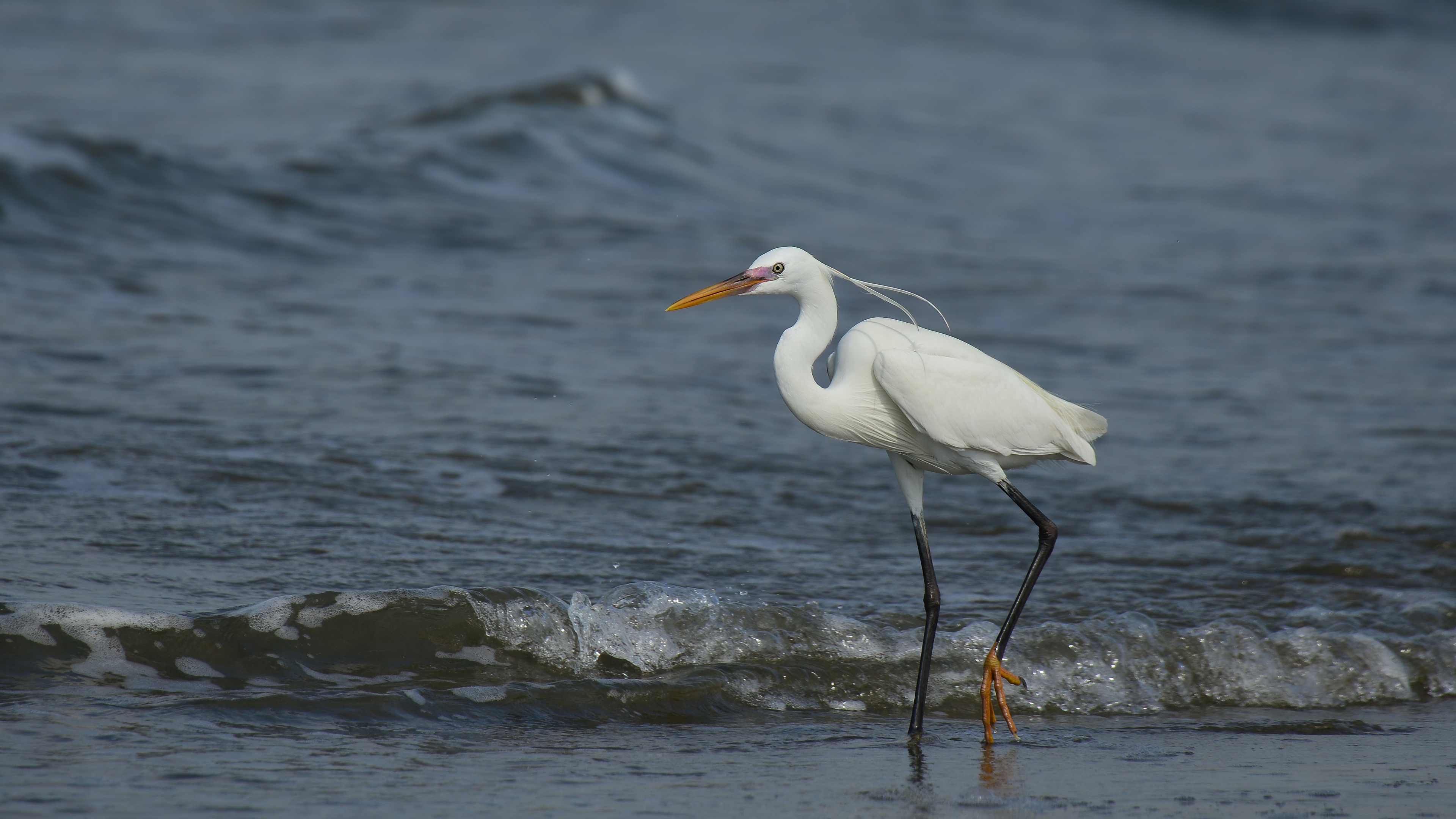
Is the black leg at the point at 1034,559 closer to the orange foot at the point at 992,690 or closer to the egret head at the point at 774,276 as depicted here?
the orange foot at the point at 992,690

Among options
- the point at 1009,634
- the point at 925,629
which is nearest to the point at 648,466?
the point at 925,629

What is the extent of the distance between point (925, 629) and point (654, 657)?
801 mm

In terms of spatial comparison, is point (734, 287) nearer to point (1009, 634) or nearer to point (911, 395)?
point (911, 395)

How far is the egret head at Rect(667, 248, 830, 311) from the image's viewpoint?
12.5 feet

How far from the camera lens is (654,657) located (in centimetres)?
420

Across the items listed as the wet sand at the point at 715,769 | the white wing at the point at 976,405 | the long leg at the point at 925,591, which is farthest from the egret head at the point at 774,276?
the wet sand at the point at 715,769

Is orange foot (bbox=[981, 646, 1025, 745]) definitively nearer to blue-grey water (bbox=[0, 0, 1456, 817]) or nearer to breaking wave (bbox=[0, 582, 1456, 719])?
blue-grey water (bbox=[0, 0, 1456, 817])

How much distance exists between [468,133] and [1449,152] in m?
10.2

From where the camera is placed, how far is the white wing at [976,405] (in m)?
3.88

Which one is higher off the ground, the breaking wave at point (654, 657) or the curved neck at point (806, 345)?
the curved neck at point (806, 345)

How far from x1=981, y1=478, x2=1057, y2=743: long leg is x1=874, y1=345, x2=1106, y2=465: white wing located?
0.17 metres

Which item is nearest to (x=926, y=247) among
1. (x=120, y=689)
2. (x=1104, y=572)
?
(x=1104, y=572)

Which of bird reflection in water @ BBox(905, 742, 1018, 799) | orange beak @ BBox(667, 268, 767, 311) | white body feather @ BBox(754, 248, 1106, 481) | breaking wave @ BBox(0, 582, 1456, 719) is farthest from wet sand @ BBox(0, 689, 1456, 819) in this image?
orange beak @ BBox(667, 268, 767, 311)

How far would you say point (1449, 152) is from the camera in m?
14.9
